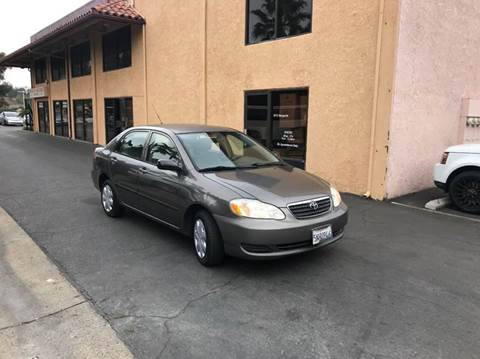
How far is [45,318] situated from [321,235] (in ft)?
8.54

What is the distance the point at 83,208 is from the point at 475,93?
28.8 feet

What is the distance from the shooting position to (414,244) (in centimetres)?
516

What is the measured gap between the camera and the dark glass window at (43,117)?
2398cm

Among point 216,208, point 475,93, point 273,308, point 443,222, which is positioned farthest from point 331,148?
point 273,308

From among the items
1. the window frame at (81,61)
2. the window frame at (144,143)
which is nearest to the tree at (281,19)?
the window frame at (144,143)

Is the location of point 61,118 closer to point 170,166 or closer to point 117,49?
point 117,49

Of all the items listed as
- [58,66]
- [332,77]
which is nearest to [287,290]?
[332,77]

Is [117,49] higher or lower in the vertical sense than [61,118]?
higher

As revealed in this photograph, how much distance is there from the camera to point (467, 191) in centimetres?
665

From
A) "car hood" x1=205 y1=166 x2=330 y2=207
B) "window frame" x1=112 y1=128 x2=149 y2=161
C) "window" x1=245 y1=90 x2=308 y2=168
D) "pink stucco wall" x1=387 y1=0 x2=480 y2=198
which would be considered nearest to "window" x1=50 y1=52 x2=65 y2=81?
"window" x1=245 y1=90 x2=308 y2=168

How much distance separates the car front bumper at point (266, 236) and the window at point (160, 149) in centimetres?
125

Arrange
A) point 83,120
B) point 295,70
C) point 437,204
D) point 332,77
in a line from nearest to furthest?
point 437,204 → point 332,77 → point 295,70 → point 83,120

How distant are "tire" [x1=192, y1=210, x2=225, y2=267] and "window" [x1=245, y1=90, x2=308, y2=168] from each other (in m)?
5.05

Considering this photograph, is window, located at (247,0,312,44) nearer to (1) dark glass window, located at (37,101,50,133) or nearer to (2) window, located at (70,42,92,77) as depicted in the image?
(2) window, located at (70,42,92,77)
